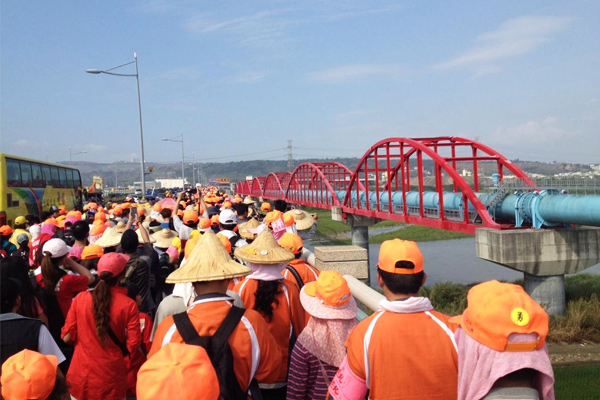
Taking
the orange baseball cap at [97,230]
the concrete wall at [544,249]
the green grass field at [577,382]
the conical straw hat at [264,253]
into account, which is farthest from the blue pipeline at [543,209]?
the conical straw hat at [264,253]

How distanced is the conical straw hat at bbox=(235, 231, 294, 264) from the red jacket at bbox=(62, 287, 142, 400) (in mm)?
903

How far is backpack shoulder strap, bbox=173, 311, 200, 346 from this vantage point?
2.60 meters

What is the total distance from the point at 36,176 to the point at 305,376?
69.6 feet

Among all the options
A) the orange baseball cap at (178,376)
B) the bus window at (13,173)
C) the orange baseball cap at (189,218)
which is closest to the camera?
the orange baseball cap at (178,376)

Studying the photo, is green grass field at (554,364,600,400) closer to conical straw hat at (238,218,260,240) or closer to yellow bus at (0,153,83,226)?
conical straw hat at (238,218,260,240)

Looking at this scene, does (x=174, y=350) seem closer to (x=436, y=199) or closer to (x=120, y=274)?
(x=120, y=274)

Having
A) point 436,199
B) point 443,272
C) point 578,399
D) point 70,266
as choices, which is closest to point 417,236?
point 443,272

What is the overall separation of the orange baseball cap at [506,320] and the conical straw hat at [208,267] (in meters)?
1.35

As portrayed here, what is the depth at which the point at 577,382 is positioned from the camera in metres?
10.8

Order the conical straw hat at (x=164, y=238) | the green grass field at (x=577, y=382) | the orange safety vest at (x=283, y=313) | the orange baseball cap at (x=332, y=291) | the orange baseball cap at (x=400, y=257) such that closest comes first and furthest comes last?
the orange baseball cap at (x=400, y=257) < the orange baseball cap at (x=332, y=291) < the orange safety vest at (x=283, y=313) < the conical straw hat at (x=164, y=238) < the green grass field at (x=577, y=382)

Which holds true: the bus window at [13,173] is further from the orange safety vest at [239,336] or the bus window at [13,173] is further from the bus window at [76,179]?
the orange safety vest at [239,336]

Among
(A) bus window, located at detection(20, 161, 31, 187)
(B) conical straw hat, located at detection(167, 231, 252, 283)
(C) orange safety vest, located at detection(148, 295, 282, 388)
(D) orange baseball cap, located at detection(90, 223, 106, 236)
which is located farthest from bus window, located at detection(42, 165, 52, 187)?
(C) orange safety vest, located at detection(148, 295, 282, 388)

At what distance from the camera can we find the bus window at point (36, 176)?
21.2 metres

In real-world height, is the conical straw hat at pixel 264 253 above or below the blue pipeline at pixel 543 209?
above
